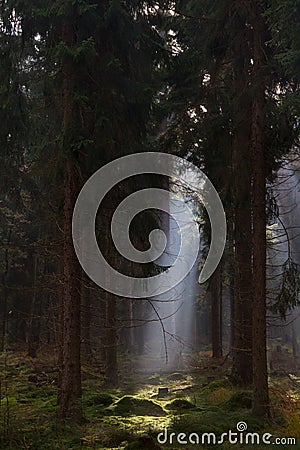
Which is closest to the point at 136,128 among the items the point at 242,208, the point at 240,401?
the point at 242,208

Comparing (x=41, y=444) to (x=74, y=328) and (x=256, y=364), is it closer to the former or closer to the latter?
(x=74, y=328)

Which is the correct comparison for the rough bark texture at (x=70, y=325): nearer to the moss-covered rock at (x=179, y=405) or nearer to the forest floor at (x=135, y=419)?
the forest floor at (x=135, y=419)

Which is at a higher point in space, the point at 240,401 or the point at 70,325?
the point at 70,325

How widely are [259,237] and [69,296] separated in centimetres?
377

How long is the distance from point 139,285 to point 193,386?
5.91 m

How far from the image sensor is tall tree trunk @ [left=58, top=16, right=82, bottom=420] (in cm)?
902

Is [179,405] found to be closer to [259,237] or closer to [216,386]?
[216,386]

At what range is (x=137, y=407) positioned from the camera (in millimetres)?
10938

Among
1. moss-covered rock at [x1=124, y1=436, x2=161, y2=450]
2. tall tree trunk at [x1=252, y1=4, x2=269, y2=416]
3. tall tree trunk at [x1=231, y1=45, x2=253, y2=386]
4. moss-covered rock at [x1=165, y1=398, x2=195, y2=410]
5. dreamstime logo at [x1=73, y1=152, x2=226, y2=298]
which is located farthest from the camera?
moss-covered rock at [x1=165, y1=398, x2=195, y2=410]

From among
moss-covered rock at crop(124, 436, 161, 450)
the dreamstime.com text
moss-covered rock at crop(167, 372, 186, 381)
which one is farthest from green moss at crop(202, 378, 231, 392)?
moss-covered rock at crop(124, 436, 161, 450)

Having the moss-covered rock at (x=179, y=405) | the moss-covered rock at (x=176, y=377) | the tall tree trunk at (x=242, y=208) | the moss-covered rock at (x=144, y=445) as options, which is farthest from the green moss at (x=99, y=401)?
the moss-covered rock at (x=176, y=377)

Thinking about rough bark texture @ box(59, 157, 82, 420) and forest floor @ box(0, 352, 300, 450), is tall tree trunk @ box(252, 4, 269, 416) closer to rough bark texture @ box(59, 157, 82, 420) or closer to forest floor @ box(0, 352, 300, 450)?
forest floor @ box(0, 352, 300, 450)

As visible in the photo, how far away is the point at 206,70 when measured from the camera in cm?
1130

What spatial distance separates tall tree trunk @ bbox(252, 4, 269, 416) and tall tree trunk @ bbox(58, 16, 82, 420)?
133 inches
